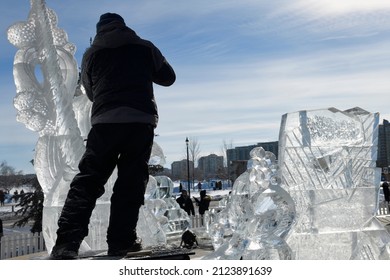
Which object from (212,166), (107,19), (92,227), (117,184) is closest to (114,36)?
(107,19)

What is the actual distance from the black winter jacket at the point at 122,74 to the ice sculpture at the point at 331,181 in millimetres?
1365

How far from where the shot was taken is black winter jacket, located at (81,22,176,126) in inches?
125

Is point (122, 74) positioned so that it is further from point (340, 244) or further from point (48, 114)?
point (340, 244)

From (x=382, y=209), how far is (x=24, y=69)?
11667 millimetres

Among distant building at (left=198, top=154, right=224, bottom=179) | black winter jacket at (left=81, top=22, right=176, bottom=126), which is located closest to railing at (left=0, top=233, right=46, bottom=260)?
black winter jacket at (left=81, top=22, right=176, bottom=126)

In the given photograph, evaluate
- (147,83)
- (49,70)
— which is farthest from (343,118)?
(49,70)

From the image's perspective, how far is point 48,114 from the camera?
458 cm

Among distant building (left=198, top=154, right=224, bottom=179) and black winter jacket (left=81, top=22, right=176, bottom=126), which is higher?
black winter jacket (left=81, top=22, right=176, bottom=126)

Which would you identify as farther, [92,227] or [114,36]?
[92,227]

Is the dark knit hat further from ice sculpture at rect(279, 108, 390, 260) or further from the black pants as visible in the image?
→ ice sculpture at rect(279, 108, 390, 260)

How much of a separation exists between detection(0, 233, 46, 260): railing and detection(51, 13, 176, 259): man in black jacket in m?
5.82

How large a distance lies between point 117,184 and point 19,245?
6.06m

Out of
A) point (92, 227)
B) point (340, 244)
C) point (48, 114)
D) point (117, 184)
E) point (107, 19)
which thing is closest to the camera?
point (117, 184)
